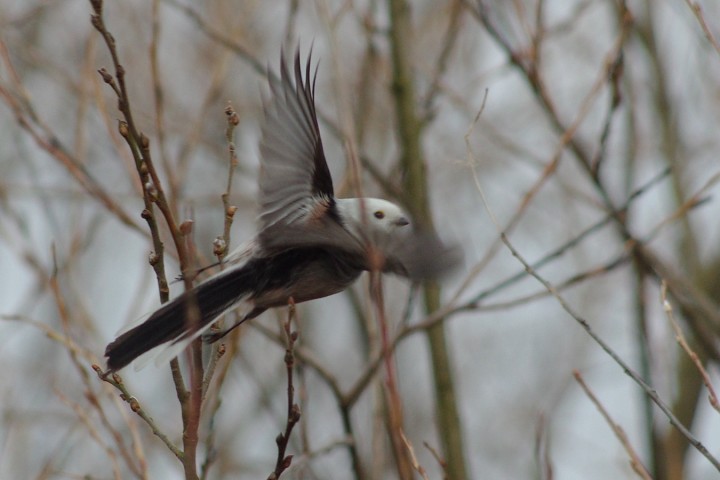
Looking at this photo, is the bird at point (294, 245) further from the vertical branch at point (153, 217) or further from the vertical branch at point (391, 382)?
the vertical branch at point (391, 382)

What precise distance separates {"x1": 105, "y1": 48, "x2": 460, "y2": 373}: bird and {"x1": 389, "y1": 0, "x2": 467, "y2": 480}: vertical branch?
3.27 feet

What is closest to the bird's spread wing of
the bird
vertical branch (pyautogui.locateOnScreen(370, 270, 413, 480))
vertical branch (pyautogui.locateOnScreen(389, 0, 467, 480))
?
the bird

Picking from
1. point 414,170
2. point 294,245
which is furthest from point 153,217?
point 414,170

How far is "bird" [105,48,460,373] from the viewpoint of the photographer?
1.78 metres

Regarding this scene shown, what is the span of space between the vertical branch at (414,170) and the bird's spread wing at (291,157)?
1.27 m

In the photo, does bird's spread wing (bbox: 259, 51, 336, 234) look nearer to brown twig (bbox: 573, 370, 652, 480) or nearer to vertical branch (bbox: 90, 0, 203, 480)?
vertical branch (bbox: 90, 0, 203, 480)

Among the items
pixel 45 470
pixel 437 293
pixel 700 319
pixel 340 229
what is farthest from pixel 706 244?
pixel 45 470

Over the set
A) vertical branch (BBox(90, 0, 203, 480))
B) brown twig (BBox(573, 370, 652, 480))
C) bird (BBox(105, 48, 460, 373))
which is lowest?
brown twig (BBox(573, 370, 652, 480))

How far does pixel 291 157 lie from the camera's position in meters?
1.85

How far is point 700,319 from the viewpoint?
3205 millimetres

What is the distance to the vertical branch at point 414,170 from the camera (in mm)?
3186

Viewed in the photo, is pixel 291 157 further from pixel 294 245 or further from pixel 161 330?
pixel 161 330

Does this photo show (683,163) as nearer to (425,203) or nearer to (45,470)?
(425,203)

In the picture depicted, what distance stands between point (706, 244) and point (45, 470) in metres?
3.29
